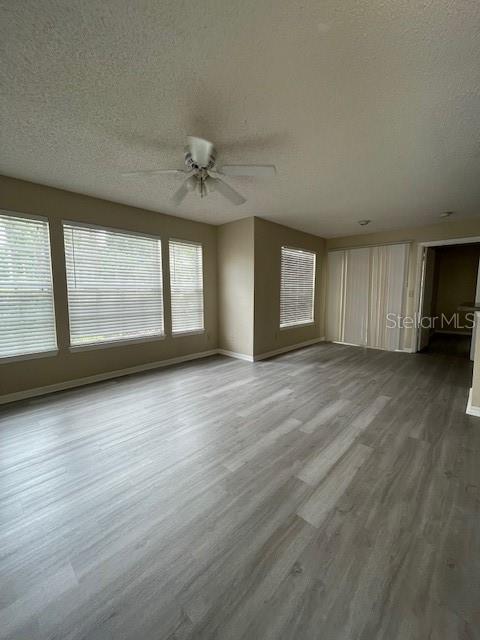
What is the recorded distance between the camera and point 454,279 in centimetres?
751

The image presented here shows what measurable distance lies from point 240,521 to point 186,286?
12.8ft

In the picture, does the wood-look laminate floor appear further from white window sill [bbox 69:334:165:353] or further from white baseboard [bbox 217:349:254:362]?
white baseboard [bbox 217:349:254:362]

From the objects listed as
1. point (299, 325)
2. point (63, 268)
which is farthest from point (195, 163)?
point (299, 325)

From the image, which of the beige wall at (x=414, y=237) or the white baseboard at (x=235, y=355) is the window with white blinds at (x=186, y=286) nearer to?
the white baseboard at (x=235, y=355)

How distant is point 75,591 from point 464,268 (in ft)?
31.4

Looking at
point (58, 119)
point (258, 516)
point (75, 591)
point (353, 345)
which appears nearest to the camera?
point (75, 591)

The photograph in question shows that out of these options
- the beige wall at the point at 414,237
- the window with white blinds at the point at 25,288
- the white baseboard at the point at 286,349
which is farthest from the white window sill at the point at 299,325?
the window with white blinds at the point at 25,288

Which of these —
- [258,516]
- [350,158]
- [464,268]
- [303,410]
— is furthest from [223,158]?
[464,268]

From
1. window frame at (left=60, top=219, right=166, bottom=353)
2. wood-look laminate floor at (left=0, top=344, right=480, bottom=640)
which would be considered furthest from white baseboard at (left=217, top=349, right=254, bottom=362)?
wood-look laminate floor at (left=0, top=344, right=480, bottom=640)

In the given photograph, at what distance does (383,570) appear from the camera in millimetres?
1250

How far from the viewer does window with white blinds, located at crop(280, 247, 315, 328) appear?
215 inches

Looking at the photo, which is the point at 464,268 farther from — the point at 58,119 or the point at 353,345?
the point at 58,119

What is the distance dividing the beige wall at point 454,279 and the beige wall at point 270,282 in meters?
4.45

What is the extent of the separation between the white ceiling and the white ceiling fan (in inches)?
6.8
